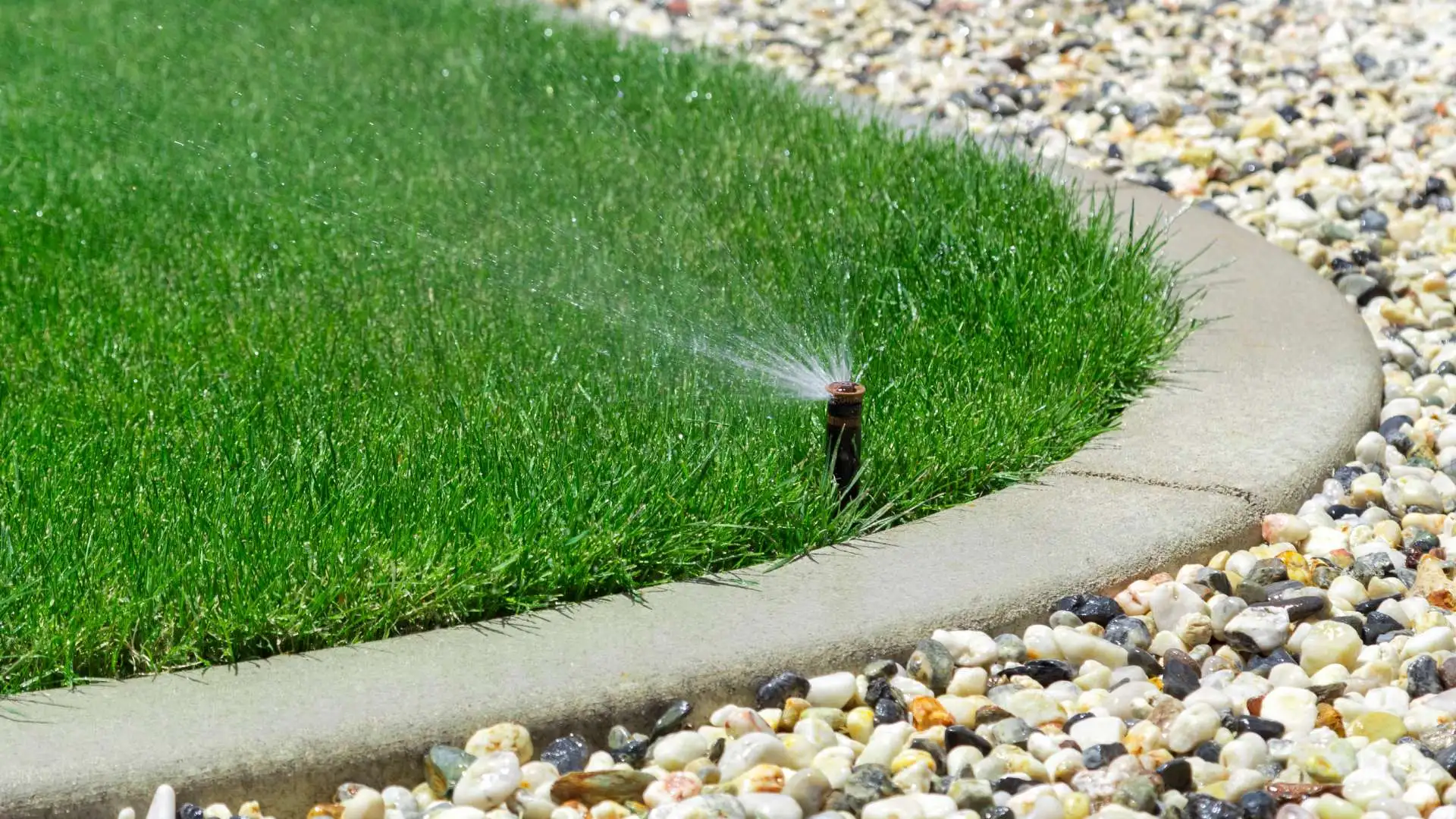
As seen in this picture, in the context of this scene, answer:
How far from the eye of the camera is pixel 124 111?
237 inches

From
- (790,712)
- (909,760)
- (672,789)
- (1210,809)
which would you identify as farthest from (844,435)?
(1210,809)

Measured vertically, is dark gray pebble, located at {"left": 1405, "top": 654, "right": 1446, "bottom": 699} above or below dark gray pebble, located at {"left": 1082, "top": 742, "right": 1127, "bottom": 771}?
above

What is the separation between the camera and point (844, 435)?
295 cm

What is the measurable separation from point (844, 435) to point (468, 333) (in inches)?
50.8

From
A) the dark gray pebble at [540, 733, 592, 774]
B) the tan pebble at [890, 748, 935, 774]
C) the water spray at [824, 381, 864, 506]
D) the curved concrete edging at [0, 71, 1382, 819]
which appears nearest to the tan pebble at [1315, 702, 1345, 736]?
the curved concrete edging at [0, 71, 1382, 819]

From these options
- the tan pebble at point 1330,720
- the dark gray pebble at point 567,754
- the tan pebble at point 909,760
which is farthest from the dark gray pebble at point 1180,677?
the dark gray pebble at point 567,754

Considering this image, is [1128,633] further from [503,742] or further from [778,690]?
[503,742]

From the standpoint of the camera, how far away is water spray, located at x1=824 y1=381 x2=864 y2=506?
2.88 meters

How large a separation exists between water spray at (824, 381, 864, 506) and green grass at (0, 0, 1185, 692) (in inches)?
1.9

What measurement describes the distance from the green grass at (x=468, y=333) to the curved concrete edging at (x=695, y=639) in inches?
3.7

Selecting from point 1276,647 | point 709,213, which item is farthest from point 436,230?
point 1276,647

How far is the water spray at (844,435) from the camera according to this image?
288cm

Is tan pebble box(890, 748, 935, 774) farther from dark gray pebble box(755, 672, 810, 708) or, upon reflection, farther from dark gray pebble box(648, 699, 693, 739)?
dark gray pebble box(648, 699, 693, 739)

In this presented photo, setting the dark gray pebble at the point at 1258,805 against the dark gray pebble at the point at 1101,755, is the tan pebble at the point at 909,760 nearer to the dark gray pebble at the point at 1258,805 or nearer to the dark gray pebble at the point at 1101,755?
the dark gray pebble at the point at 1101,755
